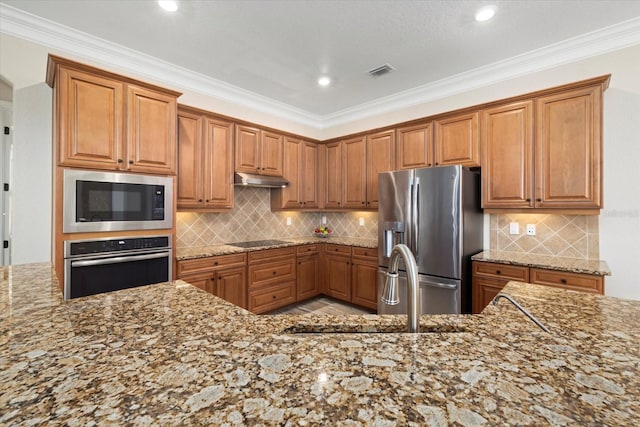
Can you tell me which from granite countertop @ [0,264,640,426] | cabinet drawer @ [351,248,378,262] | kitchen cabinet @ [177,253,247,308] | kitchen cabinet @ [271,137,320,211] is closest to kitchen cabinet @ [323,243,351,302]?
cabinet drawer @ [351,248,378,262]

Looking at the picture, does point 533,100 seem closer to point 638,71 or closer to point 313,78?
point 638,71

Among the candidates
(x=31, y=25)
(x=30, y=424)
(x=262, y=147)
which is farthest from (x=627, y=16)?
(x=31, y=25)

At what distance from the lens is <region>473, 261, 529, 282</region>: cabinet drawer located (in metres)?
2.59

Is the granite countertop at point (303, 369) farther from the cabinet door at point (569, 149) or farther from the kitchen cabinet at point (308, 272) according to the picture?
the kitchen cabinet at point (308, 272)

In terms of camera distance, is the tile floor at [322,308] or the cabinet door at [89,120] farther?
the tile floor at [322,308]

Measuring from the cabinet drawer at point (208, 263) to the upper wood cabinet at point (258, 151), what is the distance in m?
1.09

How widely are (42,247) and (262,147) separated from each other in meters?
2.42

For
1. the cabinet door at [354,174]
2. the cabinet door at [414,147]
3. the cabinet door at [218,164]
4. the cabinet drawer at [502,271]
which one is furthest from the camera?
the cabinet door at [354,174]

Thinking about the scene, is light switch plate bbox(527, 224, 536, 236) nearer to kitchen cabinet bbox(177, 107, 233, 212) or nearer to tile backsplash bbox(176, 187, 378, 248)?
tile backsplash bbox(176, 187, 378, 248)

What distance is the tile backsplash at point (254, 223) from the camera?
11.7ft

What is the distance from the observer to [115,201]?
7.98ft

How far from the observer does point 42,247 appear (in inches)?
98.5

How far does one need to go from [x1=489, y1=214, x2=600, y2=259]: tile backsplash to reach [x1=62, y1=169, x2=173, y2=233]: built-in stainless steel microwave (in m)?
3.41

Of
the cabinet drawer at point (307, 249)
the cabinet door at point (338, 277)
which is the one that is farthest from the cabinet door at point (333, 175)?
the cabinet door at point (338, 277)
